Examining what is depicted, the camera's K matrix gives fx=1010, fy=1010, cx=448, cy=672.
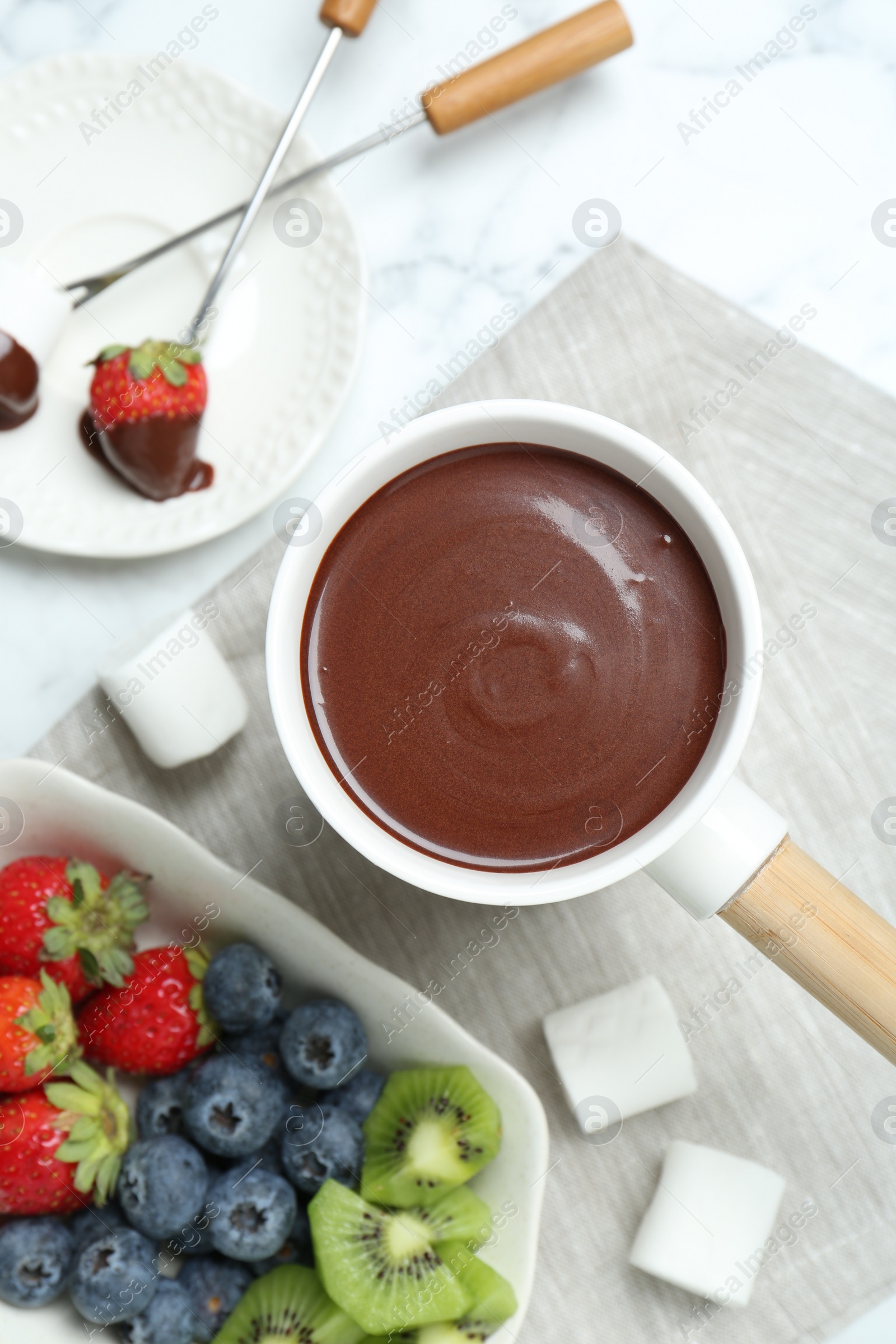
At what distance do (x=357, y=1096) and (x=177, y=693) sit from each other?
39 centimetres

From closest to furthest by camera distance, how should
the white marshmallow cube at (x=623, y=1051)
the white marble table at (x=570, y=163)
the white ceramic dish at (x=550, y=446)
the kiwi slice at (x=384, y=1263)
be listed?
the white ceramic dish at (x=550, y=446) < the kiwi slice at (x=384, y=1263) < the white marshmallow cube at (x=623, y=1051) < the white marble table at (x=570, y=163)

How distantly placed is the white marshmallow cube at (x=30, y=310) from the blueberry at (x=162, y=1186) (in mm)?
724

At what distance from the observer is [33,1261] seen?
82 cm

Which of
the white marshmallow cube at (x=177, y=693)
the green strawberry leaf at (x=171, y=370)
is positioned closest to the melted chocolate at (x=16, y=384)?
the green strawberry leaf at (x=171, y=370)

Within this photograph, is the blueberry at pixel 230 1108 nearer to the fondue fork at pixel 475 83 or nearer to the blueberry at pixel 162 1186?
the blueberry at pixel 162 1186

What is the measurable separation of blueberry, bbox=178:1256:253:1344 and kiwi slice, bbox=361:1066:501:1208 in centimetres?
13

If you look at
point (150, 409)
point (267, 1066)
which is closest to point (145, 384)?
point (150, 409)

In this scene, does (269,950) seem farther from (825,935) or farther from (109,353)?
(109,353)

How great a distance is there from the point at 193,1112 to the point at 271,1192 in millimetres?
94

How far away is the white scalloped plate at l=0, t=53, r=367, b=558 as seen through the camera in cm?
97

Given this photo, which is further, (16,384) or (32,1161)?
(16,384)

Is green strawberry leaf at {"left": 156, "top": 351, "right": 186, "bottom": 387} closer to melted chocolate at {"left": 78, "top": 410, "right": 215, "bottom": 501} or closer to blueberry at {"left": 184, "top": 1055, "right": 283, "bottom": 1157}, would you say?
melted chocolate at {"left": 78, "top": 410, "right": 215, "bottom": 501}

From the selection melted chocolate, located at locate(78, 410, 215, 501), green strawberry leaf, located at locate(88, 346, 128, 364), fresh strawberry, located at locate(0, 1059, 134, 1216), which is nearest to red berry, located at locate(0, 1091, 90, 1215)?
fresh strawberry, located at locate(0, 1059, 134, 1216)

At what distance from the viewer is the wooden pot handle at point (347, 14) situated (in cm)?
98
